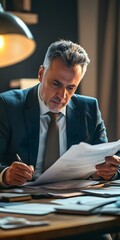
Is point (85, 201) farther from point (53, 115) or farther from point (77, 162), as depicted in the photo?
point (53, 115)

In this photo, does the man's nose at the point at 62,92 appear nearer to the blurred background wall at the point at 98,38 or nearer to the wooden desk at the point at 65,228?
the wooden desk at the point at 65,228

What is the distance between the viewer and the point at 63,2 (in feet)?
12.8

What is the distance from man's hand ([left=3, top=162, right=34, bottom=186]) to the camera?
189 centimetres

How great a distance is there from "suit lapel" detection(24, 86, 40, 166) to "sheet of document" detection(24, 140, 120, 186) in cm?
25

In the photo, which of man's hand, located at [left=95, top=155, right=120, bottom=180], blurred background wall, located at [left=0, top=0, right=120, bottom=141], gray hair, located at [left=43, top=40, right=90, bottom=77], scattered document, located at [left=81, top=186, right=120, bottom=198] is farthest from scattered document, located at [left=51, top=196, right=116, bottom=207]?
blurred background wall, located at [left=0, top=0, right=120, bottom=141]

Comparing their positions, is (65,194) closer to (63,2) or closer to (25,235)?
(25,235)

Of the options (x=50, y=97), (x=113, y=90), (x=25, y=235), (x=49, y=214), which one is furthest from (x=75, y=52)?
(x=113, y=90)

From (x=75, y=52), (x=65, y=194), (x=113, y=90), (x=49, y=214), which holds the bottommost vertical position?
(x=113, y=90)

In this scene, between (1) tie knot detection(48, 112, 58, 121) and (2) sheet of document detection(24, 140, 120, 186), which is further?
(1) tie knot detection(48, 112, 58, 121)

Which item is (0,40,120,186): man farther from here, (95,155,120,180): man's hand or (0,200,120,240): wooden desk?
(0,200,120,240): wooden desk

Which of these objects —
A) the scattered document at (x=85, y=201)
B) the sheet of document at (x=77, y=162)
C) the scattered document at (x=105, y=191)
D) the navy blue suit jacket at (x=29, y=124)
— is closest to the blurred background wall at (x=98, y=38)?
the navy blue suit jacket at (x=29, y=124)

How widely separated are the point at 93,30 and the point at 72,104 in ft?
5.09

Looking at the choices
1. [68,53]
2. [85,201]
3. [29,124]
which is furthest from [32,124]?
[85,201]

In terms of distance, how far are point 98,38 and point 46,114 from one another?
174 centimetres
